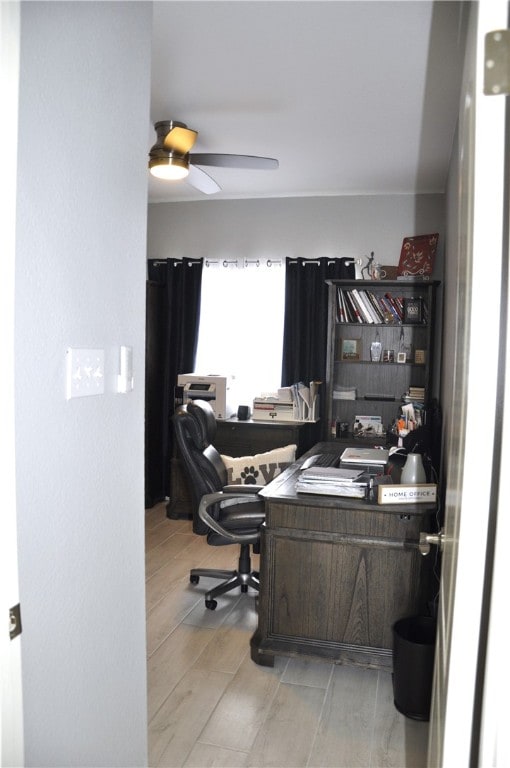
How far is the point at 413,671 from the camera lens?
2275 millimetres

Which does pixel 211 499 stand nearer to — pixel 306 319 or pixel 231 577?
pixel 231 577

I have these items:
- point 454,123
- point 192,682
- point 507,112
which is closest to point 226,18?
point 454,123

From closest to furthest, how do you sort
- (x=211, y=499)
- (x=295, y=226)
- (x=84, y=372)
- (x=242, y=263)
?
(x=84, y=372), (x=211, y=499), (x=295, y=226), (x=242, y=263)

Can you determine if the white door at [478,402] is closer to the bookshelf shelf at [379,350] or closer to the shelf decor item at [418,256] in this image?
the bookshelf shelf at [379,350]

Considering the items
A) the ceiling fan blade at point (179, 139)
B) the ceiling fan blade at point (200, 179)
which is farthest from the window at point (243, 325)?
the ceiling fan blade at point (179, 139)

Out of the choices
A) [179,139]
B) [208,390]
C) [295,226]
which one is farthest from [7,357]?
[295,226]

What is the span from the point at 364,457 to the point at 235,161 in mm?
1711

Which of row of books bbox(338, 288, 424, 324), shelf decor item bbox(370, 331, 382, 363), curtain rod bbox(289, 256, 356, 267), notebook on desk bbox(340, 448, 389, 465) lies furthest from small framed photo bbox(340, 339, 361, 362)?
notebook on desk bbox(340, 448, 389, 465)

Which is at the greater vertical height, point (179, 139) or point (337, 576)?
point (179, 139)

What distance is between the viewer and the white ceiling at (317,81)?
241cm

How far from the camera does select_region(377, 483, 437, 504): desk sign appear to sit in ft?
8.11

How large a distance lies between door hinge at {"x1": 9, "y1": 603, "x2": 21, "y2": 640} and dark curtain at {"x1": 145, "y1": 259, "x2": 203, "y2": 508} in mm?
4363

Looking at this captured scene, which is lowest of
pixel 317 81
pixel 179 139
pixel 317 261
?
pixel 317 261

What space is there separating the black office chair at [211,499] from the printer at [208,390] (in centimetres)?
166
